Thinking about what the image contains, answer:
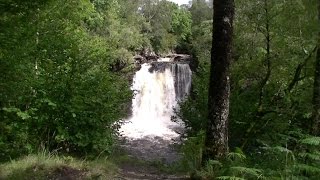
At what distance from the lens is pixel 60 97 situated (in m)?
9.34

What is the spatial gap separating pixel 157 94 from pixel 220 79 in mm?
22904

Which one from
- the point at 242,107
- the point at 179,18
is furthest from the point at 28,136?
the point at 179,18

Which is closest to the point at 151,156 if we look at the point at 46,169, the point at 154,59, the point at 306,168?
the point at 46,169

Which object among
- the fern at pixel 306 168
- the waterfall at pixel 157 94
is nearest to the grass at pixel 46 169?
the fern at pixel 306 168

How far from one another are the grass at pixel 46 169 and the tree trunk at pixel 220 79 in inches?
88.6

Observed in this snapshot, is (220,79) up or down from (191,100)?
up

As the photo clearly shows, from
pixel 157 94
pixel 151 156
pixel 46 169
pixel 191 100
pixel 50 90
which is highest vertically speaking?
pixel 50 90

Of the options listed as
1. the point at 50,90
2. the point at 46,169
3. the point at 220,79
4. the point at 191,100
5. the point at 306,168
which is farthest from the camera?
the point at 191,100

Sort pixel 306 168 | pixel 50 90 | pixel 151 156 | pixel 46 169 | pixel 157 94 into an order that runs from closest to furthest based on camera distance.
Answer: pixel 306 168
pixel 46 169
pixel 50 90
pixel 151 156
pixel 157 94

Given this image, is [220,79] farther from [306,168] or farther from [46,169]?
[46,169]

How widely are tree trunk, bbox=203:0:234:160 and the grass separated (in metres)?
2.25

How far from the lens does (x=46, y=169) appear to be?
7.26 meters

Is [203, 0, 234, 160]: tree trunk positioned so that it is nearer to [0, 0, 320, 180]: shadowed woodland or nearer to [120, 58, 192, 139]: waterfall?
[0, 0, 320, 180]: shadowed woodland

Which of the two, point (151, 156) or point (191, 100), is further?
point (151, 156)
